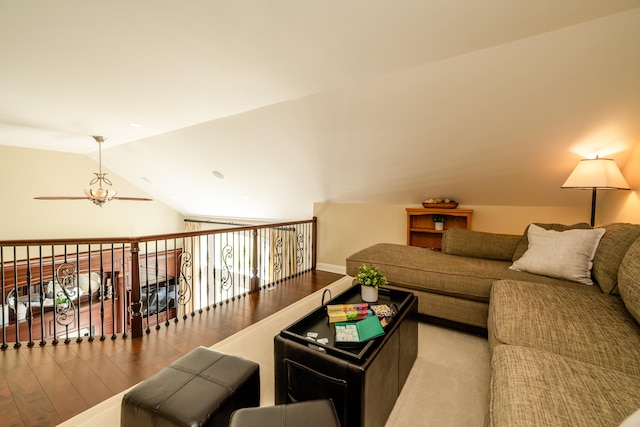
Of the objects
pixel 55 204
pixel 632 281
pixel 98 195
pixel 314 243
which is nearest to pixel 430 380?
pixel 632 281

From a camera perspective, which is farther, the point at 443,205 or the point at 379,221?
the point at 379,221

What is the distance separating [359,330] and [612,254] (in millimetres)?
1858

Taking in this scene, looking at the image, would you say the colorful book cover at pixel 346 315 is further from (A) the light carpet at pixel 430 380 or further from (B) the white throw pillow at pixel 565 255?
(B) the white throw pillow at pixel 565 255

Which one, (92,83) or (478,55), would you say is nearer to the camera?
(478,55)

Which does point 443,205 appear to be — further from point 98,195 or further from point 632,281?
point 98,195

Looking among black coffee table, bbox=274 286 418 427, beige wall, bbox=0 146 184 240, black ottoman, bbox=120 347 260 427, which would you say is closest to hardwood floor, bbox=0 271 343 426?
black ottoman, bbox=120 347 260 427

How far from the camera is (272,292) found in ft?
12.4

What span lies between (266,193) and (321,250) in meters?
1.45

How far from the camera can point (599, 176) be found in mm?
2430

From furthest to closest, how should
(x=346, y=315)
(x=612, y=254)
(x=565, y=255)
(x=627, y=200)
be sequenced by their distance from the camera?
(x=627, y=200) < (x=565, y=255) < (x=612, y=254) < (x=346, y=315)

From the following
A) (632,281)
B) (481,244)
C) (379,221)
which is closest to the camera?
(632,281)

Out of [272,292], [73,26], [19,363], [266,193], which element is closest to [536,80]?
[73,26]

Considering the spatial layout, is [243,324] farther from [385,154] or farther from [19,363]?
[385,154]

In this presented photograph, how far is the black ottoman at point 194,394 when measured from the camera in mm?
1132
